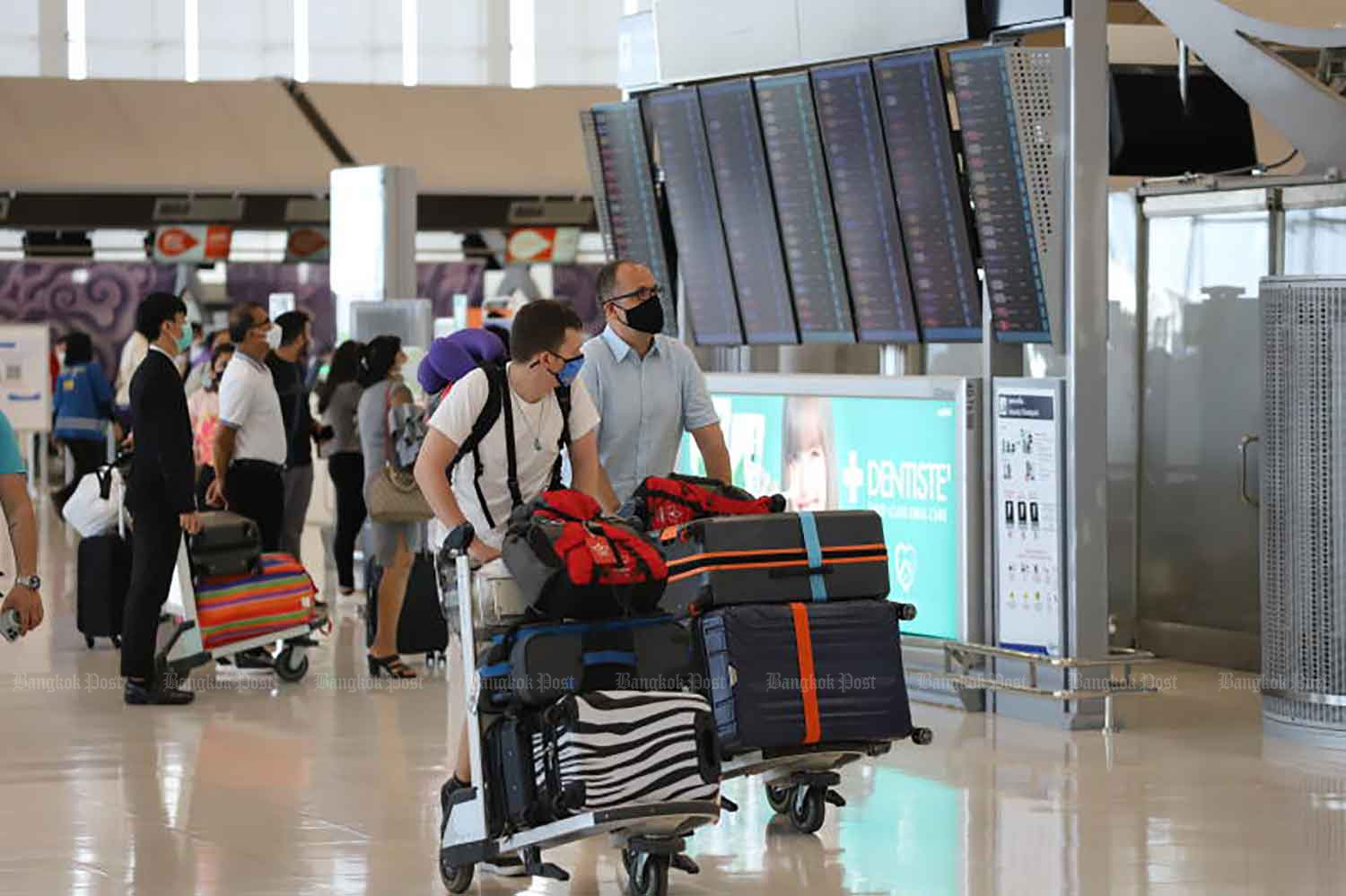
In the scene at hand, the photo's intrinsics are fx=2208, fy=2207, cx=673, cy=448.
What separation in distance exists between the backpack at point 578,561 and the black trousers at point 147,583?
3.91 m

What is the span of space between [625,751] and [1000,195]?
3.84m

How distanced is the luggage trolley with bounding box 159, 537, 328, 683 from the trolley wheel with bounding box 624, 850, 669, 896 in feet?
13.8

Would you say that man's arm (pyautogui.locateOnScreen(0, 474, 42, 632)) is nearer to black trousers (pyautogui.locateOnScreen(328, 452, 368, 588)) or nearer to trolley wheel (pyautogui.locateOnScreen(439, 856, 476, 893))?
trolley wheel (pyautogui.locateOnScreen(439, 856, 476, 893))

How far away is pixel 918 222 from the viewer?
29.6ft

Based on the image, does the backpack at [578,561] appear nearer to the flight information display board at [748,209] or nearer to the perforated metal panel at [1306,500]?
the perforated metal panel at [1306,500]

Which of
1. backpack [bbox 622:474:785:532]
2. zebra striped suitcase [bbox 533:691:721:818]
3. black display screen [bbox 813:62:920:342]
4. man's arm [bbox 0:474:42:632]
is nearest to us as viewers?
man's arm [bbox 0:474:42:632]

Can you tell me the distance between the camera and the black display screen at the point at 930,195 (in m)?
8.79

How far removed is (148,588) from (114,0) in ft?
52.9

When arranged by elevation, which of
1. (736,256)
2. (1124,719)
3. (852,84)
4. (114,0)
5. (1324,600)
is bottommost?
(1124,719)

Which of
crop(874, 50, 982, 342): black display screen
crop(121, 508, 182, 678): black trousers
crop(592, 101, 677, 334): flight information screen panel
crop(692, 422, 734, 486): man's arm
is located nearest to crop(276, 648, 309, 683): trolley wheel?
crop(121, 508, 182, 678): black trousers

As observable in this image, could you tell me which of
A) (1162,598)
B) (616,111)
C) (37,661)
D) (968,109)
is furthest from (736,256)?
(37,661)

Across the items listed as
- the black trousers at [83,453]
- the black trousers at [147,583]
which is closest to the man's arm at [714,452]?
the black trousers at [147,583]

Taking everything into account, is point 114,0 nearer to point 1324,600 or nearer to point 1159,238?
point 1159,238

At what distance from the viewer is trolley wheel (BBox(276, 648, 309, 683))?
32.7 ft
